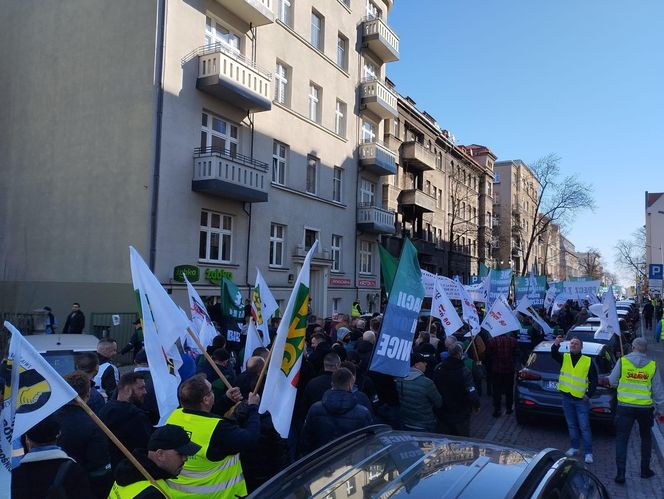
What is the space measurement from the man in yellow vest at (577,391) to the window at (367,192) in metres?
20.5

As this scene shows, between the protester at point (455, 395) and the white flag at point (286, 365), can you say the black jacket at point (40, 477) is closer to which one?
the white flag at point (286, 365)

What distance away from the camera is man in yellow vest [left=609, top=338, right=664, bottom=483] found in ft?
22.9

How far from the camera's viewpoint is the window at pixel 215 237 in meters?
18.4

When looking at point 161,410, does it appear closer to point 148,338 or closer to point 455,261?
point 148,338

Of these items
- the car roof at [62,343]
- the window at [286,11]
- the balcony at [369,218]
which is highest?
the window at [286,11]

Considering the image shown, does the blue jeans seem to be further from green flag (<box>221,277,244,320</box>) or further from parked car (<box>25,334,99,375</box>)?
parked car (<box>25,334,99,375</box>)

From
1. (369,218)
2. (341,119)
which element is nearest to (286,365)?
(369,218)

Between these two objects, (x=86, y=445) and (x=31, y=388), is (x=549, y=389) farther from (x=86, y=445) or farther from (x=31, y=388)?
(x=31, y=388)

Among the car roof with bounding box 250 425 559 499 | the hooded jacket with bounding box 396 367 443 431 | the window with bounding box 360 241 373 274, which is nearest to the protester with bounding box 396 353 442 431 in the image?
the hooded jacket with bounding box 396 367 443 431

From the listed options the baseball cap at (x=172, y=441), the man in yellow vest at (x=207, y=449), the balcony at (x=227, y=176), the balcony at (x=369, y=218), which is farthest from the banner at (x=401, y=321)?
the balcony at (x=369, y=218)

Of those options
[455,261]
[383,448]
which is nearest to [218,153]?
[383,448]

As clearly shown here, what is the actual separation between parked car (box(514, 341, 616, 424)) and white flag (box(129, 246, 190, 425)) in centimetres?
642

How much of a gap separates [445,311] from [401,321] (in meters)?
3.99

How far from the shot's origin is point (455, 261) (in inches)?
1746
